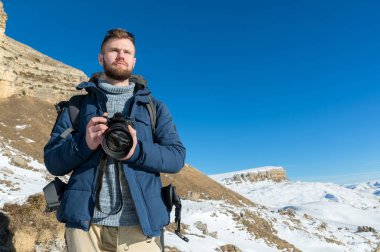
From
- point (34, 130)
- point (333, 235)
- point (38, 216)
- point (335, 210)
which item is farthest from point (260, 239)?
point (335, 210)

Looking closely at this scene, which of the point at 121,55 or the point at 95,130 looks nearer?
the point at 95,130

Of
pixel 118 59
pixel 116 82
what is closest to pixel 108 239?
pixel 116 82

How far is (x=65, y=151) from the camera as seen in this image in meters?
2.57

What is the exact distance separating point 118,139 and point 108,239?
90 cm

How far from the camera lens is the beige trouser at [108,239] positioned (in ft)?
8.73

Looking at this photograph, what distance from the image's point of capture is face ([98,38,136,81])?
2928mm

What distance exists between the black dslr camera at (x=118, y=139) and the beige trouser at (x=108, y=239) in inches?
27.1

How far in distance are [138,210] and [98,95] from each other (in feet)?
3.50

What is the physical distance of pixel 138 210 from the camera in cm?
252

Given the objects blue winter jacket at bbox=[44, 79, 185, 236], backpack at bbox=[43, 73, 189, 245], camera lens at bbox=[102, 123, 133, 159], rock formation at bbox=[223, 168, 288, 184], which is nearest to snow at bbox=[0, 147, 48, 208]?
backpack at bbox=[43, 73, 189, 245]

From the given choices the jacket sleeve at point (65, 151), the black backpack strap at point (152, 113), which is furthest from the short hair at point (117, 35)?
the jacket sleeve at point (65, 151)

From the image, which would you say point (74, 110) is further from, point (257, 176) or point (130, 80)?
point (257, 176)

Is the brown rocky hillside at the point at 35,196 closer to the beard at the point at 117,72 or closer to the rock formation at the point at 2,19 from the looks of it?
the beard at the point at 117,72

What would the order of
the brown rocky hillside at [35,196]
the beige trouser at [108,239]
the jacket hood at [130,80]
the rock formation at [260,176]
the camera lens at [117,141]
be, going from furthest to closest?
the rock formation at [260,176]
the brown rocky hillside at [35,196]
the jacket hood at [130,80]
the beige trouser at [108,239]
the camera lens at [117,141]
